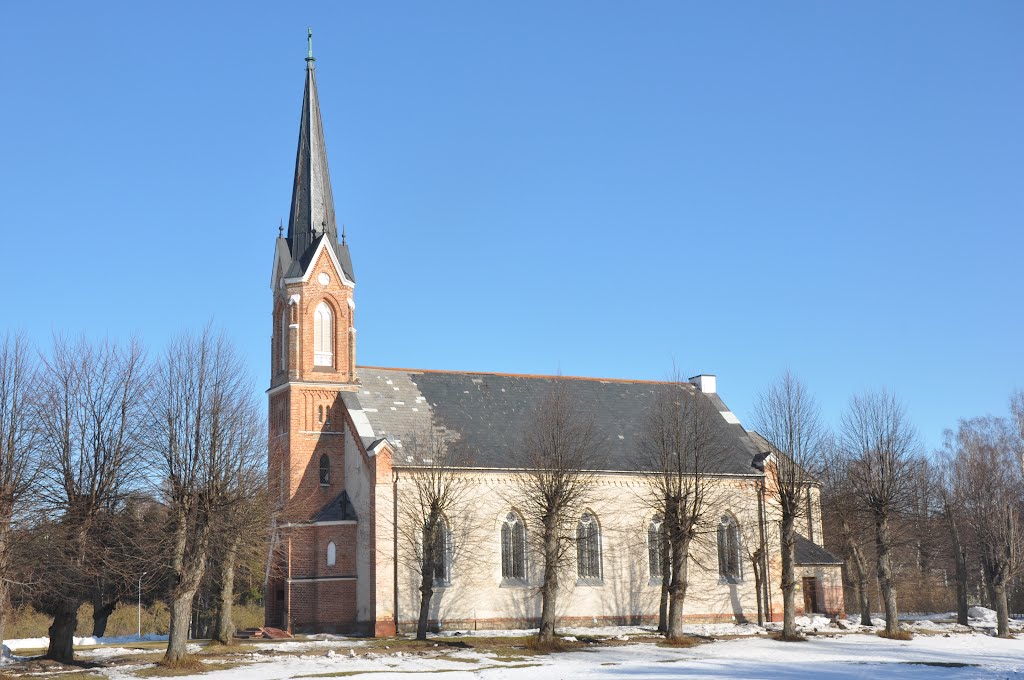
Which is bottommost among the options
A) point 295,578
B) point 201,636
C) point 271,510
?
point 201,636

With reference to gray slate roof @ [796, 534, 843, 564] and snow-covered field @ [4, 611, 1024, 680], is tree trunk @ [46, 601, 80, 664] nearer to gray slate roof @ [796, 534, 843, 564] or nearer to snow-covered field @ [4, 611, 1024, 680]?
snow-covered field @ [4, 611, 1024, 680]

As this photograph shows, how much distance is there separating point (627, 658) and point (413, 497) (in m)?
14.7

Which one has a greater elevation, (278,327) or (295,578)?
(278,327)

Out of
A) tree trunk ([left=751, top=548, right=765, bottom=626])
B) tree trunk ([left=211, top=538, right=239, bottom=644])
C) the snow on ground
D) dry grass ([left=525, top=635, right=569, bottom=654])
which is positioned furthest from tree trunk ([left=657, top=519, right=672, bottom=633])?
tree trunk ([left=211, top=538, right=239, bottom=644])

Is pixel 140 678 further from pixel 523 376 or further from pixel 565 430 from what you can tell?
pixel 523 376

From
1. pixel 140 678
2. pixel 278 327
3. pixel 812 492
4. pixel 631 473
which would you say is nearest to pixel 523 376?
pixel 631 473

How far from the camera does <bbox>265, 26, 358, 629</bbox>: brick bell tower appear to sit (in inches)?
1980

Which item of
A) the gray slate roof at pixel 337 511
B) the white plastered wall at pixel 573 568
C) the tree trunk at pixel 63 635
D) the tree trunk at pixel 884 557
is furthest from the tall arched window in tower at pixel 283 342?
the tree trunk at pixel 884 557

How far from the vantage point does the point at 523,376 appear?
59.1 meters

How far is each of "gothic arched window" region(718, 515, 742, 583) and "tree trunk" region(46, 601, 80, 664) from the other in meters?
33.0

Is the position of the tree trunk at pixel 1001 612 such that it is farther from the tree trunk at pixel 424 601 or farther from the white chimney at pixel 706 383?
the tree trunk at pixel 424 601

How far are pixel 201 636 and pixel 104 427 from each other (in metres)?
22.2

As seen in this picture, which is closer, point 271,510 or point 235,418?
point 235,418

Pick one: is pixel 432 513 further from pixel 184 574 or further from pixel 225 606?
pixel 184 574
